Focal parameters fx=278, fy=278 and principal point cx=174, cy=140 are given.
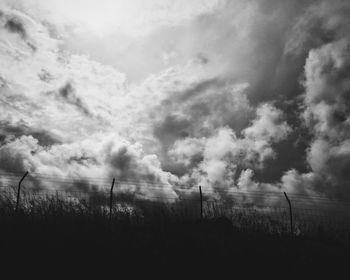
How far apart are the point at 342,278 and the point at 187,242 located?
9.13 feet

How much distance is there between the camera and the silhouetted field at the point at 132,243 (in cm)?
443

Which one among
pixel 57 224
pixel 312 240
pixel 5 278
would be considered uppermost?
pixel 57 224

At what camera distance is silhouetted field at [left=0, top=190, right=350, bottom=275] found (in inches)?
174

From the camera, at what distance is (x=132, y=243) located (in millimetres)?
5281

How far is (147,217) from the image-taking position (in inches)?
313

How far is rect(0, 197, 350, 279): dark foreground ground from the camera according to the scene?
4.22 meters

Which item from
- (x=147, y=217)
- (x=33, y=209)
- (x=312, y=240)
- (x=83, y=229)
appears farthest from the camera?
(x=312, y=240)

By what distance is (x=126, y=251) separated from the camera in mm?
4918

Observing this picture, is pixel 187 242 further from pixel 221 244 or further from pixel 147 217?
pixel 147 217

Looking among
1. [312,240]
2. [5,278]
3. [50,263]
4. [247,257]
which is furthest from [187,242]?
[312,240]

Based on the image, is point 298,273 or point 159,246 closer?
point 298,273

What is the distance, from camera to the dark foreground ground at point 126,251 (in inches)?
166

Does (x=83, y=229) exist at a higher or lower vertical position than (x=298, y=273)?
higher

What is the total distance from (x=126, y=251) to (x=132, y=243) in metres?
0.37
